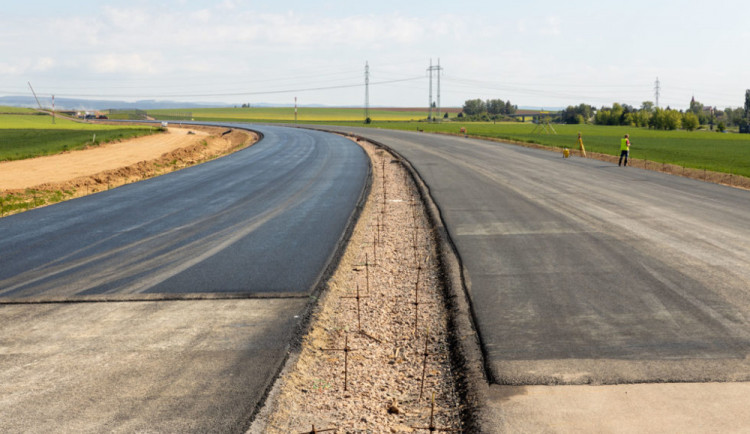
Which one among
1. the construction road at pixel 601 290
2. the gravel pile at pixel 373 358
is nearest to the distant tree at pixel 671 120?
the construction road at pixel 601 290

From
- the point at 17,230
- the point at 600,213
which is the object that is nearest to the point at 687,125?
the point at 600,213

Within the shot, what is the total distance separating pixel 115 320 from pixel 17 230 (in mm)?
7653

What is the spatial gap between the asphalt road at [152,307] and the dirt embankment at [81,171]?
11.0 ft

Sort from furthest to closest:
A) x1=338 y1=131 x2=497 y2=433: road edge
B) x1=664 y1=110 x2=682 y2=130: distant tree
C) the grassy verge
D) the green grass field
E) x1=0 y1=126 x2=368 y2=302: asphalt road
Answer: x1=664 y1=110 x2=682 y2=130: distant tree
the green grass field
the grassy verge
x1=0 y1=126 x2=368 y2=302: asphalt road
x1=338 y1=131 x2=497 y2=433: road edge

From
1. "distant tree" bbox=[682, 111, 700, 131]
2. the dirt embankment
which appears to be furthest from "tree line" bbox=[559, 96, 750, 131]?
the dirt embankment

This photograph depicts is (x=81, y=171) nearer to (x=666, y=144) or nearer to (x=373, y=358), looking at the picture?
(x=373, y=358)

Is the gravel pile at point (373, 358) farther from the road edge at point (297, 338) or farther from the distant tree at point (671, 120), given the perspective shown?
the distant tree at point (671, 120)

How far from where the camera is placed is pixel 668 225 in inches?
531

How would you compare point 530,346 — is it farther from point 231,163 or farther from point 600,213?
point 231,163

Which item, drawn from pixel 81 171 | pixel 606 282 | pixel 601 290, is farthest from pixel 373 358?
pixel 81 171

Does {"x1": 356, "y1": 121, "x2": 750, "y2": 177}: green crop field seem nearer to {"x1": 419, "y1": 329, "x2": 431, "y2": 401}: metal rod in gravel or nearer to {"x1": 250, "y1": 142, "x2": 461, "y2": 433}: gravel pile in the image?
{"x1": 250, "y1": 142, "x2": 461, "y2": 433}: gravel pile

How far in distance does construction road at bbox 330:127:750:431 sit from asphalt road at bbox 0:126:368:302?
3.16 meters

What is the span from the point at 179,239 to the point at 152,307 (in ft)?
15.2

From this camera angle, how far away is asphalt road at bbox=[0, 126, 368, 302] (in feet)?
29.9
